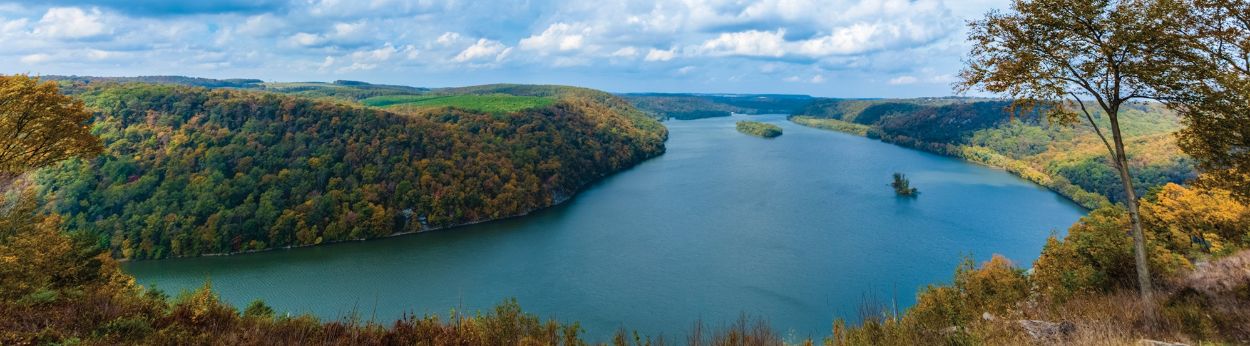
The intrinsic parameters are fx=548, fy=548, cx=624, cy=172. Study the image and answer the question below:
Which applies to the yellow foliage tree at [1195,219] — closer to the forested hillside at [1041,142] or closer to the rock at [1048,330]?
the forested hillside at [1041,142]

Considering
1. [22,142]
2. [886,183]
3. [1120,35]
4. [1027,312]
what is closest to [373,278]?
[22,142]

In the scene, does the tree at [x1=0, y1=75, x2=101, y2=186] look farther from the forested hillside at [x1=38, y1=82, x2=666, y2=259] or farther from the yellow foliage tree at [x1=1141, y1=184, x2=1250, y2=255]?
the forested hillside at [x1=38, y1=82, x2=666, y2=259]

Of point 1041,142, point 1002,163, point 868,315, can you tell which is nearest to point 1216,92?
point 868,315

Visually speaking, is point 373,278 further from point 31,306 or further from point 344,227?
point 31,306

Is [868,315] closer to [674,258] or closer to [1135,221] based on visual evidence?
[1135,221]

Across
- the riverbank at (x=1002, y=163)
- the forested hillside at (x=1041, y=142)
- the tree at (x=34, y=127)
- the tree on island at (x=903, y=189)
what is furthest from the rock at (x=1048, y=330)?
the tree on island at (x=903, y=189)
